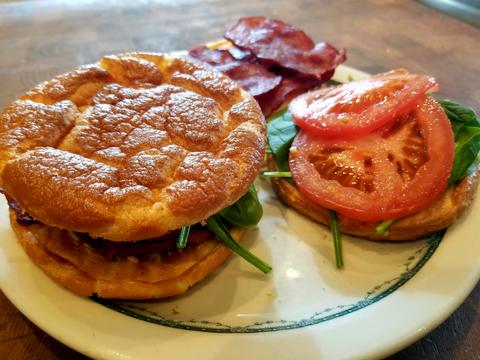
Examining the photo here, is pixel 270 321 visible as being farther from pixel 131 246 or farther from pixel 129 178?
pixel 129 178

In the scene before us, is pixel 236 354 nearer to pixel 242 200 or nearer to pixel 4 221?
pixel 242 200

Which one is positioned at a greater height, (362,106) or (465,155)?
(362,106)

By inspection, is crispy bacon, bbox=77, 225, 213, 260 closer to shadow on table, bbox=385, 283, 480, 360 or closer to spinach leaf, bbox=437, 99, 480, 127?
shadow on table, bbox=385, 283, 480, 360

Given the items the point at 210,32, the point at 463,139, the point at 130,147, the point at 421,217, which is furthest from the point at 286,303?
the point at 210,32

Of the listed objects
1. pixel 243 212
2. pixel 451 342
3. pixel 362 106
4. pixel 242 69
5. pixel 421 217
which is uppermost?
pixel 362 106

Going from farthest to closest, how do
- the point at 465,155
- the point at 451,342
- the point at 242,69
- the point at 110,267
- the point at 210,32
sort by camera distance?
the point at 210,32
the point at 242,69
the point at 465,155
the point at 451,342
the point at 110,267

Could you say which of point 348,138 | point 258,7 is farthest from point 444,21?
point 348,138

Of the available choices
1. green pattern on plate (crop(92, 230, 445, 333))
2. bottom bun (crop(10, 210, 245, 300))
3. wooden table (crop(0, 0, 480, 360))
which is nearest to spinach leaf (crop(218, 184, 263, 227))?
bottom bun (crop(10, 210, 245, 300))
